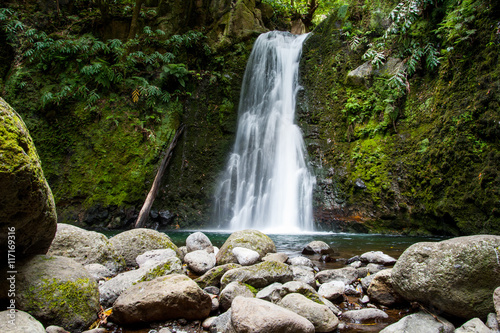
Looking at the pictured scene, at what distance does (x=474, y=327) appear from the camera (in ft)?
6.46

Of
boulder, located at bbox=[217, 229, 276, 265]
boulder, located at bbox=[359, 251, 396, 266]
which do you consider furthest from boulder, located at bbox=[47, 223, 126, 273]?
boulder, located at bbox=[359, 251, 396, 266]

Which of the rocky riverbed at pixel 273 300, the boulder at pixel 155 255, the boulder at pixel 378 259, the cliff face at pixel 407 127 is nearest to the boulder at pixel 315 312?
the rocky riverbed at pixel 273 300

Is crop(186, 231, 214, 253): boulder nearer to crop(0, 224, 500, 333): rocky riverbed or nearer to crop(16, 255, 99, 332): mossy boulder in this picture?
crop(0, 224, 500, 333): rocky riverbed

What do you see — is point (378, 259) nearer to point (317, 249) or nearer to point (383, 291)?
point (317, 249)

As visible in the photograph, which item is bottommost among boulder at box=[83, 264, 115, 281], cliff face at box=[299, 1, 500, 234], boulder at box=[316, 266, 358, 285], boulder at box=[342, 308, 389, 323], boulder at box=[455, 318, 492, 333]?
boulder at box=[83, 264, 115, 281]

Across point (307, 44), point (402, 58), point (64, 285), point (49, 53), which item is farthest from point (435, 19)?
point (49, 53)

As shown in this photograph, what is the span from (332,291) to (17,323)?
2.66 metres

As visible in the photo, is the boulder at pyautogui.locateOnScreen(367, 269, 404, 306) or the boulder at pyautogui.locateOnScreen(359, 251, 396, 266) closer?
the boulder at pyautogui.locateOnScreen(367, 269, 404, 306)

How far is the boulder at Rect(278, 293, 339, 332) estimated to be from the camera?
2.22 metres

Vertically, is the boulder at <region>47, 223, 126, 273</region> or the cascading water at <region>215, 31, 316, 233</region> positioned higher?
the cascading water at <region>215, 31, 316, 233</region>

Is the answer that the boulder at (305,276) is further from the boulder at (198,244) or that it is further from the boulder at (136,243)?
the boulder at (136,243)

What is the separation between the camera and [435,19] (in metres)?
8.20

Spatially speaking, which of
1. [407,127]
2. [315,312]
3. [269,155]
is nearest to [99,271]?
[315,312]

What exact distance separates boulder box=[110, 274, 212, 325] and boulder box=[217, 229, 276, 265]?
5.04 feet
